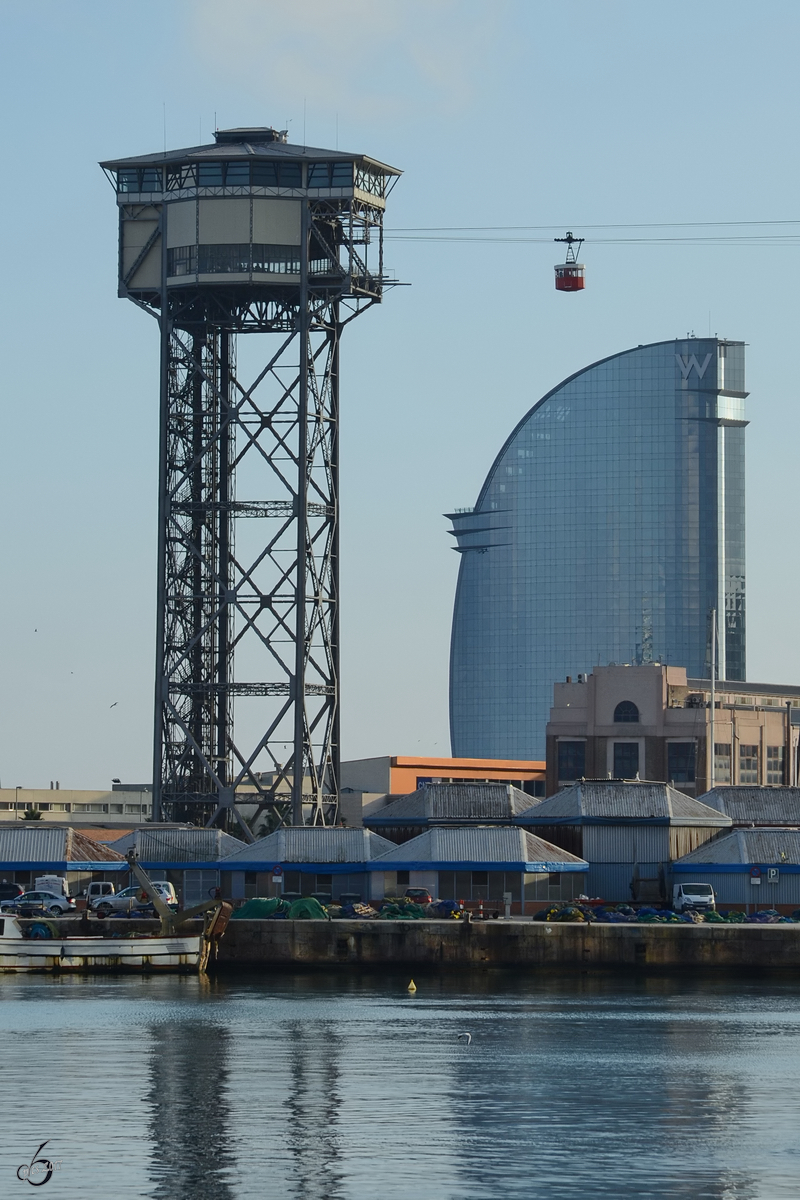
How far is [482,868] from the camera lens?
119 m

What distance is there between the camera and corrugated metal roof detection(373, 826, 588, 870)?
119 meters

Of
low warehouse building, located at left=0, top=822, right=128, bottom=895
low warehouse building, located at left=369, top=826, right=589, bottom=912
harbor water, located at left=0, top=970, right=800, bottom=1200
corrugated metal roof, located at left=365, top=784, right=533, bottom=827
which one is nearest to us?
harbor water, located at left=0, top=970, right=800, bottom=1200

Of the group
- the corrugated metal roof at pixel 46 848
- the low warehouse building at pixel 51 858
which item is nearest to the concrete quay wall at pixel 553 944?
the low warehouse building at pixel 51 858

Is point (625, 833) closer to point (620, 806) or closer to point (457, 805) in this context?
point (620, 806)

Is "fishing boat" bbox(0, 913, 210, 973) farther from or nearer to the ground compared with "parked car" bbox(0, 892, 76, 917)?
nearer to the ground

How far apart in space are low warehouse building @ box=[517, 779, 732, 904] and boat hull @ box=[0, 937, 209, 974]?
100ft

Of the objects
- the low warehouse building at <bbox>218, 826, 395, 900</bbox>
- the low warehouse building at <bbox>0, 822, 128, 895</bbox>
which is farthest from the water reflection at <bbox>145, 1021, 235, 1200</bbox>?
the low warehouse building at <bbox>0, 822, 128, 895</bbox>

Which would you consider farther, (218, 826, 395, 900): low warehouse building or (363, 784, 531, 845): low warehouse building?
(363, 784, 531, 845): low warehouse building

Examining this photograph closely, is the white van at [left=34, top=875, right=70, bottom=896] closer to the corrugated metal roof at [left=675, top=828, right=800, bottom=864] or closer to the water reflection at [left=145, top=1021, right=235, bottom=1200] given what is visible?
the corrugated metal roof at [left=675, top=828, right=800, bottom=864]

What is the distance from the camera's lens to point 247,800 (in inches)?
6048

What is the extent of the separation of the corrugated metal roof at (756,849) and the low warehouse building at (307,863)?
17876mm

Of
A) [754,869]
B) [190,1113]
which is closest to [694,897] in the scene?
[754,869]

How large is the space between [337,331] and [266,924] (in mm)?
62668

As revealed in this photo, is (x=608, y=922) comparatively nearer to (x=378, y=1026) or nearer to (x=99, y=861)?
(x=378, y=1026)
